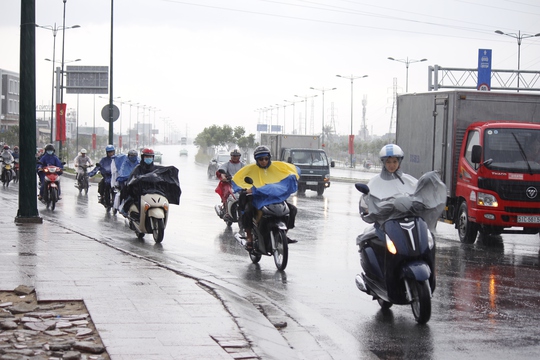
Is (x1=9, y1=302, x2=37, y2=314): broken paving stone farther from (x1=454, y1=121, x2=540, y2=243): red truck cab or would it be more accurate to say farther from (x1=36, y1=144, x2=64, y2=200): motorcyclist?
(x1=36, y1=144, x2=64, y2=200): motorcyclist

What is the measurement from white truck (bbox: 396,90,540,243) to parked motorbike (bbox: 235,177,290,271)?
4564 mm

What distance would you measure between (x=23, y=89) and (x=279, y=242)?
6.66 metres

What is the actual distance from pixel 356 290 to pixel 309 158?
25.7m

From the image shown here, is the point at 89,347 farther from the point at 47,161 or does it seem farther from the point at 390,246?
the point at 47,161

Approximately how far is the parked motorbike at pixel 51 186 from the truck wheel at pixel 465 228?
10.5 meters

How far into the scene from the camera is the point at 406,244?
7812mm

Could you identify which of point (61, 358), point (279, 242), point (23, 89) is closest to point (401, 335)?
point (61, 358)

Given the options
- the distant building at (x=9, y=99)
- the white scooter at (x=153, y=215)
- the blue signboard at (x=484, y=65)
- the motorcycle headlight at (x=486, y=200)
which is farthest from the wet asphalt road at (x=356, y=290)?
the distant building at (x=9, y=99)

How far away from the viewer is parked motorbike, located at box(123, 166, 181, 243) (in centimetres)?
1452

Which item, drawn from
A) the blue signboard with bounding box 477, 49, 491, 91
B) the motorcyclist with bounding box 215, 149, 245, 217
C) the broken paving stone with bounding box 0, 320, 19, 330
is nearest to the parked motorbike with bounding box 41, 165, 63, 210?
the motorcyclist with bounding box 215, 149, 245, 217

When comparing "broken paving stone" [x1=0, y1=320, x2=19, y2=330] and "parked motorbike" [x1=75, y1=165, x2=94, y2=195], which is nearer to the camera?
"broken paving stone" [x1=0, y1=320, x2=19, y2=330]

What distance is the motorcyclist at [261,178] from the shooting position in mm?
11758

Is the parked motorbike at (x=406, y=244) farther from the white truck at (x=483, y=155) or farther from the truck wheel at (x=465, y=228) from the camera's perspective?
the truck wheel at (x=465, y=228)

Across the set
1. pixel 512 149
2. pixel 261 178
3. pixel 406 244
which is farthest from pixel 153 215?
pixel 406 244
